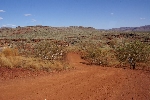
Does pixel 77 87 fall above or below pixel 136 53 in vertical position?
below

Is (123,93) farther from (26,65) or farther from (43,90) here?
(26,65)

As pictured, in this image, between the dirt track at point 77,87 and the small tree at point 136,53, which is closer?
the dirt track at point 77,87

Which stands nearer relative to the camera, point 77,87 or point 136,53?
point 77,87

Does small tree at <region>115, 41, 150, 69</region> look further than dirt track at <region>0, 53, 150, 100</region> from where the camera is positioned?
Yes

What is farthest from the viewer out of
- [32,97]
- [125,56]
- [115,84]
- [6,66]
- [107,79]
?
[125,56]

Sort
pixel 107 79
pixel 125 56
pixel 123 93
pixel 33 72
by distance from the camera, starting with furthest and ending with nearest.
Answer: pixel 125 56, pixel 33 72, pixel 107 79, pixel 123 93

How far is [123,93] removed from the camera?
862 centimetres

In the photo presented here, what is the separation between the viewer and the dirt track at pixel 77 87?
8023 millimetres

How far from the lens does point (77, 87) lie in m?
9.25

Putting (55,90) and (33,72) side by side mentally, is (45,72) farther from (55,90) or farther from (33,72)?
A: (55,90)

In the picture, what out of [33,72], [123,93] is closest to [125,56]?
[33,72]

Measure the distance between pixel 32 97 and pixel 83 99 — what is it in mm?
1693

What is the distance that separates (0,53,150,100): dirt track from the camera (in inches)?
316

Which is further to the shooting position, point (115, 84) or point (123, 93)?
point (115, 84)
